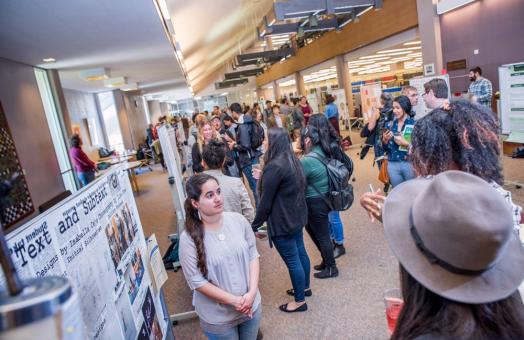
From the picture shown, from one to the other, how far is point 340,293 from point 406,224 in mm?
2384

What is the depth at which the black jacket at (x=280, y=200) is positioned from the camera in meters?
2.55

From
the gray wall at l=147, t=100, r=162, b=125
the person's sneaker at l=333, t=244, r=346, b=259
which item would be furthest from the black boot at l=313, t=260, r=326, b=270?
the gray wall at l=147, t=100, r=162, b=125

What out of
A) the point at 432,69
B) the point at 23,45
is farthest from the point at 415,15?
the point at 23,45

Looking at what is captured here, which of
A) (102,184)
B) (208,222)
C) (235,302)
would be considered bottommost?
(235,302)

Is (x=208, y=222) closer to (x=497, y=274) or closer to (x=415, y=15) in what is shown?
(x=497, y=274)

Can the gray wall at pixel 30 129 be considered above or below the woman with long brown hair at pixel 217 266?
above

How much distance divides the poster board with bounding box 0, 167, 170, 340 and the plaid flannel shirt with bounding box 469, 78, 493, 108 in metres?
6.97

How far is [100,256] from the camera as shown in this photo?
1.46m

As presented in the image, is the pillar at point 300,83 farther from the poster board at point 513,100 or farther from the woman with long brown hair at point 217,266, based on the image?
the woman with long brown hair at point 217,266

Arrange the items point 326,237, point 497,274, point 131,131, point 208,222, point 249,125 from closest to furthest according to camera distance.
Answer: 1. point 497,274
2. point 208,222
3. point 326,237
4. point 249,125
5. point 131,131

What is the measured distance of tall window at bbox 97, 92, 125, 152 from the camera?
13891 mm

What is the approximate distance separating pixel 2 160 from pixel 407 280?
596 centimetres

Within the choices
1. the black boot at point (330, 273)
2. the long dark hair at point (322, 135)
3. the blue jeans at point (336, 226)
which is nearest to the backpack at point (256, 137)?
the blue jeans at point (336, 226)

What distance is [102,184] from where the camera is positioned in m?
1.72
